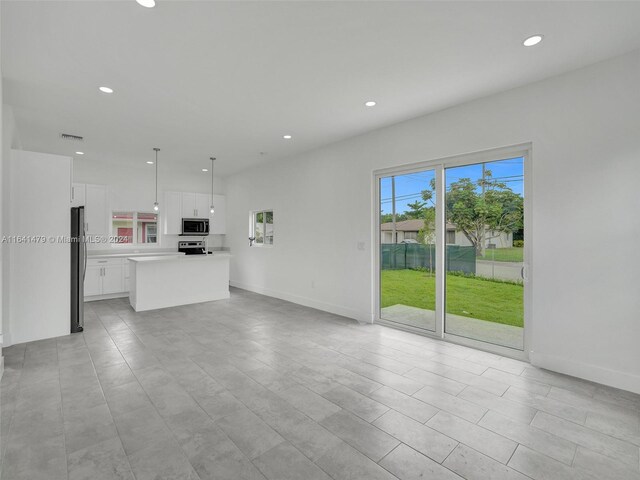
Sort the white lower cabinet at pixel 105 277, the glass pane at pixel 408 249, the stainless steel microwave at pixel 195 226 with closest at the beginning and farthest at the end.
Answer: the glass pane at pixel 408 249
the white lower cabinet at pixel 105 277
the stainless steel microwave at pixel 195 226

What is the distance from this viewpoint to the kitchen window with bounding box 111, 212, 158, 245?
23.4 ft

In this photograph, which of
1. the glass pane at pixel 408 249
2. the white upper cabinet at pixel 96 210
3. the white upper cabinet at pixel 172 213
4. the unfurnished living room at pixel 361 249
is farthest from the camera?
the white upper cabinet at pixel 172 213

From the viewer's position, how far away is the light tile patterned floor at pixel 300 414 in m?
1.88

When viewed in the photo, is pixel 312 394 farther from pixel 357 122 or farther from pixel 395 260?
pixel 357 122

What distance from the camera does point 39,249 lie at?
13.3 ft

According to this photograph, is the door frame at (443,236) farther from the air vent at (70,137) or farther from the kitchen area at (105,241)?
the air vent at (70,137)

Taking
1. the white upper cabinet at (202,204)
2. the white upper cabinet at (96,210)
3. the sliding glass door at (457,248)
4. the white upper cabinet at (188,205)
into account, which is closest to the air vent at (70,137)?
the white upper cabinet at (96,210)

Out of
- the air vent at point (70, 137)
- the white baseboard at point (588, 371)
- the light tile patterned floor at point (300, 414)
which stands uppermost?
the air vent at point (70, 137)

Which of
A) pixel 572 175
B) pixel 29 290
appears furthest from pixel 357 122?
pixel 29 290

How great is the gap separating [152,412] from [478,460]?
7.60ft

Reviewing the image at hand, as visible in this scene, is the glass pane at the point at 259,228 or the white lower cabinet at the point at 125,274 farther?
the glass pane at the point at 259,228

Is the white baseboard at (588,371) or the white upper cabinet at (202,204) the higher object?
the white upper cabinet at (202,204)

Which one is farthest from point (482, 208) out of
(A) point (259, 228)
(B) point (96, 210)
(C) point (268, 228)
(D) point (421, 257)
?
(B) point (96, 210)

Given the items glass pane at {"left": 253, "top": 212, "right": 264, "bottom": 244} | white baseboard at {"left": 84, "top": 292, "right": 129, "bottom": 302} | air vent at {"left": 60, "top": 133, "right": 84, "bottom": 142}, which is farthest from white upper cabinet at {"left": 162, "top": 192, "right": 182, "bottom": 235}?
air vent at {"left": 60, "top": 133, "right": 84, "bottom": 142}
